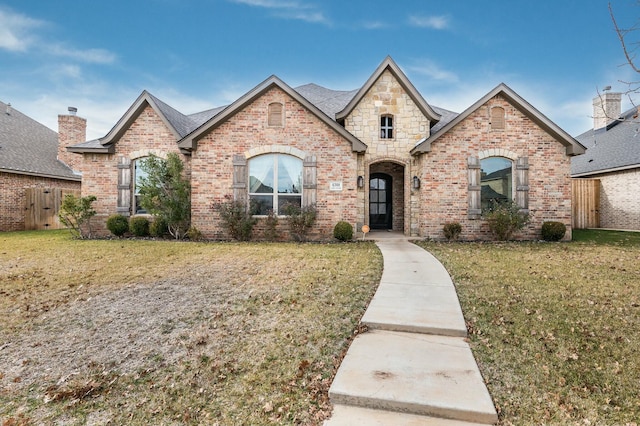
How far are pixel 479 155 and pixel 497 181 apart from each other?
1.19 metres

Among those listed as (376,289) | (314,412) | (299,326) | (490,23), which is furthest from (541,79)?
(314,412)

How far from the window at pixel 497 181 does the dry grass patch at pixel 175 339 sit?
6.91 meters

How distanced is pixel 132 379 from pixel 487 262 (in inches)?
274

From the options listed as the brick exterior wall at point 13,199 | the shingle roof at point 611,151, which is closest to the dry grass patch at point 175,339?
the brick exterior wall at point 13,199

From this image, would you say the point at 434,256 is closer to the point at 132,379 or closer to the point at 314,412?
the point at 314,412

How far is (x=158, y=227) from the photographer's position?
11.0 m

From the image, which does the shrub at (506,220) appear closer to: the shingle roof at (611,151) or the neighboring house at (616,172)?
the neighboring house at (616,172)

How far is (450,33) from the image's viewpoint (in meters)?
13.1

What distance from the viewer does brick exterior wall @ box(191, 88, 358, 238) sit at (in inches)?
422

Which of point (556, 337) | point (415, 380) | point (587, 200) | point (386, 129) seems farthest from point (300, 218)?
point (587, 200)

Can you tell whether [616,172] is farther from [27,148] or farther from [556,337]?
[27,148]

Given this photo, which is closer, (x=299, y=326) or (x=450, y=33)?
(x=299, y=326)

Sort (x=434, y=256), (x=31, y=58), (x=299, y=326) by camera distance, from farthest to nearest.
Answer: (x=31, y=58) → (x=434, y=256) → (x=299, y=326)

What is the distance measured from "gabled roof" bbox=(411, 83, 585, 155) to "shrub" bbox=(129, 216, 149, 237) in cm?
1017
